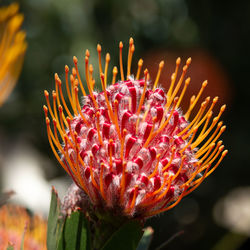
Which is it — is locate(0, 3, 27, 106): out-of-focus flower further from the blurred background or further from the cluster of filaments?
the blurred background

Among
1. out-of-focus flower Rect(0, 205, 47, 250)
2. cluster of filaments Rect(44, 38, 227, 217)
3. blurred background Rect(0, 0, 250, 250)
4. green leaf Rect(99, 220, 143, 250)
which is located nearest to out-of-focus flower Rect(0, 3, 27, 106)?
out-of-focus flower Rect(0, 205, 47, 250)

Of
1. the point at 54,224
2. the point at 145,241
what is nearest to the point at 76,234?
the point at 54,224

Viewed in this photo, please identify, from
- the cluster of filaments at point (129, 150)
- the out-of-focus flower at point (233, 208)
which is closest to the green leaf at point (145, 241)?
the cluster of filaments at point (129, 150)

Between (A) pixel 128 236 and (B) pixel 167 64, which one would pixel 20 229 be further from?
(B) pixel 167 64

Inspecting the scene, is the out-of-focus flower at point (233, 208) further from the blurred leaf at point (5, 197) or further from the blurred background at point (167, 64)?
the blurred leaf at point (5, 197)

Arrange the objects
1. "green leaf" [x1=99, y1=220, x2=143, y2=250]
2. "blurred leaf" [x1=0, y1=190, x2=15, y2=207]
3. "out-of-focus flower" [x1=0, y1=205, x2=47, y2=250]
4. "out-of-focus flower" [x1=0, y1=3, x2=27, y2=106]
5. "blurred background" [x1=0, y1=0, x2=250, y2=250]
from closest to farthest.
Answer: "green leaf" [x1=99, y1=220, x2=143, y2=250] < "blurred leaf" [x1=0, y1=190, x2=15, y2=207] < "out-of-focus flower" [x1=0, y1=205, x2=47, y2=250] < "out-of-focus flower" [x1=0, y1=3, x2=27, y2=106] < "blurred background" [x1=0, y1=0, x2=250, y2=250]
